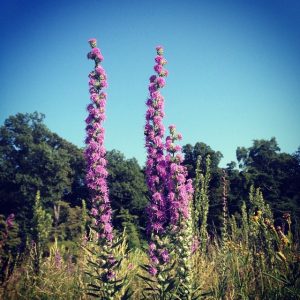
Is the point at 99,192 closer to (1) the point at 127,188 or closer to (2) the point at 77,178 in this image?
(1) the point at 127,188

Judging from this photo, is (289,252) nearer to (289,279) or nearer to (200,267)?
(289,279)

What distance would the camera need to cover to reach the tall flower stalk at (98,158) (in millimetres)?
4629

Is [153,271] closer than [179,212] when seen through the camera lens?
Yes

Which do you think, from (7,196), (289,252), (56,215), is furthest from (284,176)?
(289,252)

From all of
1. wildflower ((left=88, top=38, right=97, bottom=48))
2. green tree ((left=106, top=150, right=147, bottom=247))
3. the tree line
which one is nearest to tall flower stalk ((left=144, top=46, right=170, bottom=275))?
wildflower ((left=88, top=38, right=97, bottom=48))

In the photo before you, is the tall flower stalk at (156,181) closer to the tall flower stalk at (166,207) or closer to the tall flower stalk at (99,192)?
the tall flower stalk at (166,207)

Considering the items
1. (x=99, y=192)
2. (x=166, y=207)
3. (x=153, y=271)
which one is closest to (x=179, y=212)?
(x=166, y=207)

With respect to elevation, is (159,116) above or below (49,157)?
below

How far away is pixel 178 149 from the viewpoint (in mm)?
4473

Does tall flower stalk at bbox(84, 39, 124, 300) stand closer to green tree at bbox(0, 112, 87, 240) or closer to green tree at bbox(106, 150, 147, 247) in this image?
green tree at bbox(0, 112, 87, 240)

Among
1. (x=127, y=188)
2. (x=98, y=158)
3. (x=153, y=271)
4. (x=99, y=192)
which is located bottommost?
(x=153, y=271)

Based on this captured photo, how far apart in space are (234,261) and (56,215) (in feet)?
94.9

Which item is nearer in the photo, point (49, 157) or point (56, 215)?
point (56, 215)

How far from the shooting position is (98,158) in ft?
15.8
